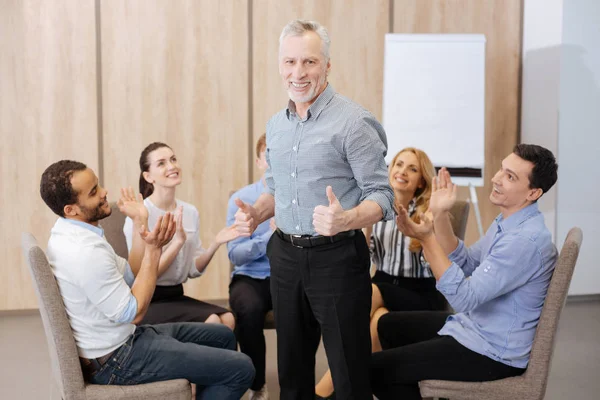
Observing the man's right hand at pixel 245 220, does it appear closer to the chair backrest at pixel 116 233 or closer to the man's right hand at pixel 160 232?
the man's right hand at pixel 160 232

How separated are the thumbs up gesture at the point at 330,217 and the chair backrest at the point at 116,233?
162 centimetres

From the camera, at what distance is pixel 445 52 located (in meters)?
5.03

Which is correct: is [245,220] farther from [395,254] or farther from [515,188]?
[395,254]

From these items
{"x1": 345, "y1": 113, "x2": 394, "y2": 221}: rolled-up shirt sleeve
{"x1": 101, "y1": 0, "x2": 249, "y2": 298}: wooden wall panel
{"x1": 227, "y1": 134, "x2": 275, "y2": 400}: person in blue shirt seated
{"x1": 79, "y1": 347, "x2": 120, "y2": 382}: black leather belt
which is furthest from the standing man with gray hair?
{"x1": 101, "y1": 0, "x2": 249, "y2": 298}: wooden wall panel

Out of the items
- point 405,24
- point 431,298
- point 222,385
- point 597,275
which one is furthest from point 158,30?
point 597,275

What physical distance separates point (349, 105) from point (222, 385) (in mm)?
1092

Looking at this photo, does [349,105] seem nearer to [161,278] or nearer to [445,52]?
[161,278]

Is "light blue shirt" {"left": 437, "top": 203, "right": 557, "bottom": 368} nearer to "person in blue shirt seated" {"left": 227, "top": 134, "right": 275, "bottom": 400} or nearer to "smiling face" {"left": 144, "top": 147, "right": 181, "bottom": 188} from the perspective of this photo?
"person in blue shirt seated" {"left": 227, "top": 134, "right": 275, "bottom": 400}

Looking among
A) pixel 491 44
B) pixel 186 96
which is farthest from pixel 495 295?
pixel 491 44

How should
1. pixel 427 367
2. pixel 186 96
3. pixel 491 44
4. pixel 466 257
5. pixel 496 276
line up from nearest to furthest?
pixel 496 276 → pixel 427 367 → pixel 466 257 → pixel 186 96 → pixel 491 44

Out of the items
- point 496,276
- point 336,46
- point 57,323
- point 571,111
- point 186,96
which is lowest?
point 57,323

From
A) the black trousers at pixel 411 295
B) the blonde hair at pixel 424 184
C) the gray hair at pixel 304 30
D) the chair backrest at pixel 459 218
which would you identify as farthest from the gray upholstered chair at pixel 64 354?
the chair backrest at pixel 459 218

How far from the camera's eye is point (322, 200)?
2.21m

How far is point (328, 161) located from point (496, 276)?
685mm
